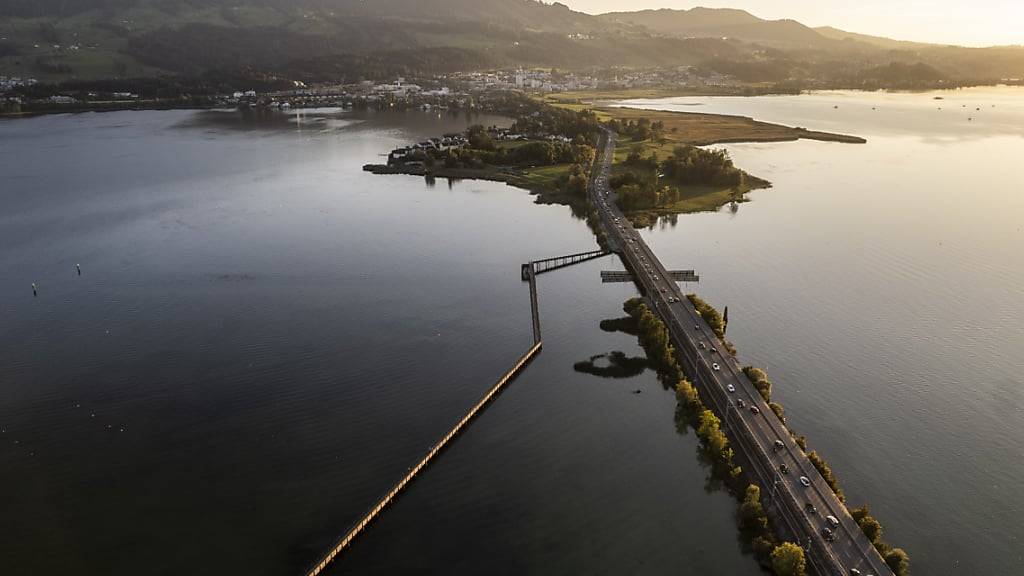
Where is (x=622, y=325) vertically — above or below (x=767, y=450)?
above

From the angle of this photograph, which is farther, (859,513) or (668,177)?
(668,177)

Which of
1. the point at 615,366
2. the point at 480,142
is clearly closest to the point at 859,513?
the point at 615,366

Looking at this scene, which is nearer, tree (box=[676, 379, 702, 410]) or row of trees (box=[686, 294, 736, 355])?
tree (box=[676, 379, 702, 410])

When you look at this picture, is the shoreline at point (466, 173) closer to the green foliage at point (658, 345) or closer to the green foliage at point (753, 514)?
the green foliage at point (658, 345)

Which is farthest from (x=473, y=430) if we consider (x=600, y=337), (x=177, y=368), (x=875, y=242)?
(x=875, y=242)

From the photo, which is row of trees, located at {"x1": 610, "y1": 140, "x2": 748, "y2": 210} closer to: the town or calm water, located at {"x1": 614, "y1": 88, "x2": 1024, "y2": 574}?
calm water, located at {"x1": 614, "y1": 88, "x2": 1024, "y2": 574}

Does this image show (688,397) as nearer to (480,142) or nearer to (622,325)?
(622,325)

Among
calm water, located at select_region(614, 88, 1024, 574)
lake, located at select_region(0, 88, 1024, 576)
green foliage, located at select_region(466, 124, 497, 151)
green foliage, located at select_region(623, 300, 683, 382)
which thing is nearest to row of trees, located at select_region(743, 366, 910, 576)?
calm water, located at select_region(614, 88, 1024, 574)
